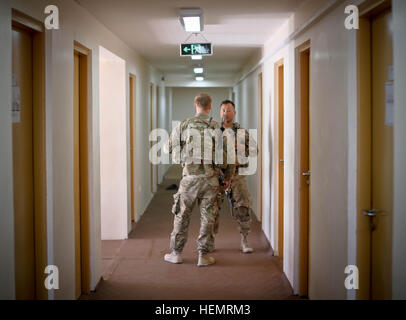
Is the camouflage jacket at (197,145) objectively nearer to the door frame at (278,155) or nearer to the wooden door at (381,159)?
the door frame at (278,155)

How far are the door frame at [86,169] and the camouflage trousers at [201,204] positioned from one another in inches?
38.4

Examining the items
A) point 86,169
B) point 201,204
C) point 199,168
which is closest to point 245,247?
point 201,204

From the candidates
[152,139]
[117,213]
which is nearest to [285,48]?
[117,213]

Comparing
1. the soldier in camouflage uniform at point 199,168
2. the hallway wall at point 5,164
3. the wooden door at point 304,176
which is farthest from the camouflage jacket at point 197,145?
the hallway wall at point 5,164

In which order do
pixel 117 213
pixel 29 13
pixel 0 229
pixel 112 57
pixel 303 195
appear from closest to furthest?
pixel 0 229, pixel 29 13, pixel 303 195, pixel 112 57, pixel 117 213

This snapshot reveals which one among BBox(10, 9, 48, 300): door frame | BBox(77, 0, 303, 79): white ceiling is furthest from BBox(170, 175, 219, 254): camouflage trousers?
BBox(10, 9, 48, 300): door frame

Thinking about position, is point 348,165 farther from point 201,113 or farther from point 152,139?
point 152,139

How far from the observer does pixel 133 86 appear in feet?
21.4

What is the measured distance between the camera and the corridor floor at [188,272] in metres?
3.81

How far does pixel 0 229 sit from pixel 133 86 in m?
4.67

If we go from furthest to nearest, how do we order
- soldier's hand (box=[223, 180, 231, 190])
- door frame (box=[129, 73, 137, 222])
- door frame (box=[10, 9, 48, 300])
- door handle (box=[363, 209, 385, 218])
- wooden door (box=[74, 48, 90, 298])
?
door frame (box=[129, 73, 137, 222]) → soldier's hand (box=[223, 180, 231, 190]) → wooden door (box=[74, 48, 90, 298]) → door frame (box=[10, 9, 48, 300]) → door handle (box=[363, 209, 385, 218])

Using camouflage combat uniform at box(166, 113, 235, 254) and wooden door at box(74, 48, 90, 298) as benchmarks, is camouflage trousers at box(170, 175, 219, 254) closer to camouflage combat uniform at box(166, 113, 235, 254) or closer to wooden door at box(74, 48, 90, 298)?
camouflage combat uniform at box(166, 113, 235, 254)

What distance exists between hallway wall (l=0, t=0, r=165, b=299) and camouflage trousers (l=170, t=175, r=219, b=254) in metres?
0.86

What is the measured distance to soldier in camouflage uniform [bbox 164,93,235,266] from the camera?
435 centimetres
